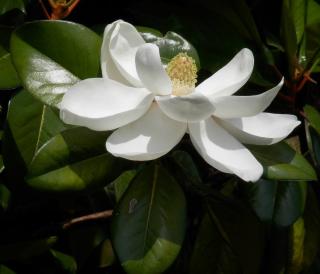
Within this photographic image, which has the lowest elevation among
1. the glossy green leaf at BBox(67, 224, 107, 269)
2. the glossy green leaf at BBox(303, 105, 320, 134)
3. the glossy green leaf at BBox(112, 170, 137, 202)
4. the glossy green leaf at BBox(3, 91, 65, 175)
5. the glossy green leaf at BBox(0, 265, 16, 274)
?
the glossy green leaf at BBox(67, 224, 107, 269)

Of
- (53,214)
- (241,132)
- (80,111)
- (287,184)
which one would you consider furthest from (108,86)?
(53,214)

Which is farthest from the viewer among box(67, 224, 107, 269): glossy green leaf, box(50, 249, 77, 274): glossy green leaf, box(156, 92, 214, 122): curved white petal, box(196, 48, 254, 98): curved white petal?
box(67, 224, 107, 269): glossy green leaf

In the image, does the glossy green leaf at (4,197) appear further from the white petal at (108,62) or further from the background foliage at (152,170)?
the white petal at (108,62)

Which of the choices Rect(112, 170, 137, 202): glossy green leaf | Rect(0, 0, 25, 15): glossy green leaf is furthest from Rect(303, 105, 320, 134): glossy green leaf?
Rect(0, 0, 25, 15): glossy green leaf

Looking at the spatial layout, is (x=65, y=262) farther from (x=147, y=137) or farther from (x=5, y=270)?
(x=147, y=137)

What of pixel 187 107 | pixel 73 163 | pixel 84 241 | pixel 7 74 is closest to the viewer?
pixel 187 107

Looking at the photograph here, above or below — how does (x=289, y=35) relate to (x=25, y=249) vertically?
above

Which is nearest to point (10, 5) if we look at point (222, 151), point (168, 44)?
point (168, 44)

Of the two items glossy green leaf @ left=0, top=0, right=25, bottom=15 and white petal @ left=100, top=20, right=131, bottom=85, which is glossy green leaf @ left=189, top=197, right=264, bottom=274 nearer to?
white petal @ left=100, top=20, right=131, bottom=85
